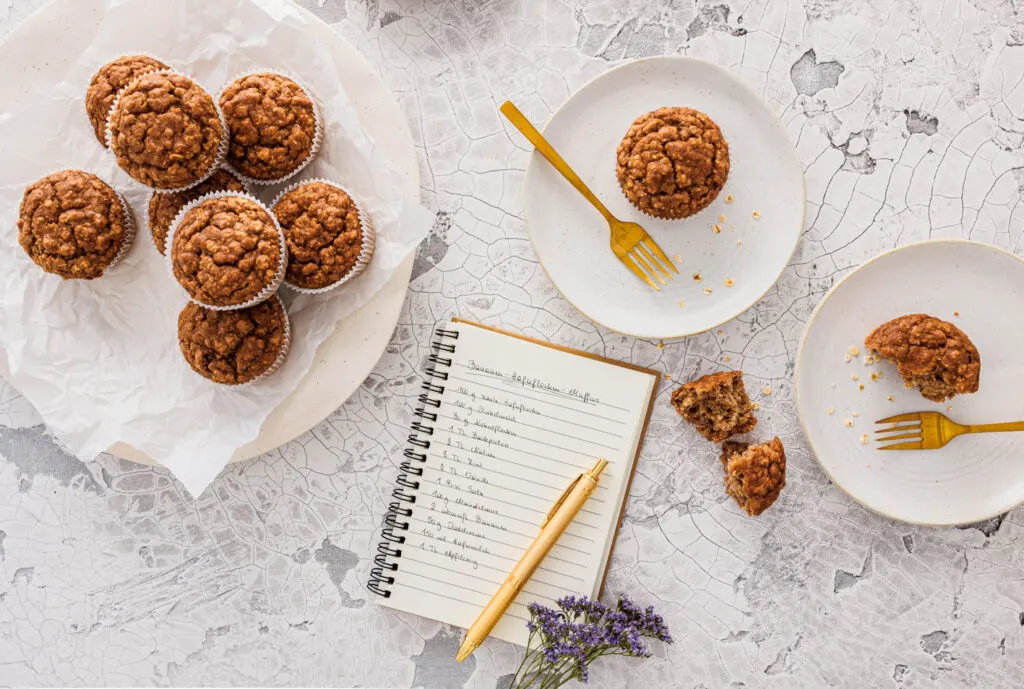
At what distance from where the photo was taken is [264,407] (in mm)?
2066

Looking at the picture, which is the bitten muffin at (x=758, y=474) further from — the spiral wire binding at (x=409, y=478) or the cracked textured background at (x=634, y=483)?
the spiral wire binding at (x=409, y=478)

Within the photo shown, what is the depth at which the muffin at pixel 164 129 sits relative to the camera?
172 centimetres

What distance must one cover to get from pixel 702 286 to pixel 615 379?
38 centimetres

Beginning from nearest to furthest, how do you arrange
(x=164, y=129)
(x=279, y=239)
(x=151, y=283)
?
(x=164, y=129), (x=279, y=239), (x=151, y=283)

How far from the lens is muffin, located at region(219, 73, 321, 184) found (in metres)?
1.86

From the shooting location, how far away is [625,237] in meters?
2.06

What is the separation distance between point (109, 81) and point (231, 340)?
0.75 m

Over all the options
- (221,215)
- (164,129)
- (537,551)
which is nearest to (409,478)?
(537,551)

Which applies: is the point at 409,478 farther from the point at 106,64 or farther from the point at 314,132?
the point at 106,64

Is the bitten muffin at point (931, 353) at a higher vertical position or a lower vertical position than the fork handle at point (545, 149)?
lower

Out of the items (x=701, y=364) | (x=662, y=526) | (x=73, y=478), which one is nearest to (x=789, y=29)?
(x=701, y=364)

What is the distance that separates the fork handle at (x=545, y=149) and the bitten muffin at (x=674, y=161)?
123 mm

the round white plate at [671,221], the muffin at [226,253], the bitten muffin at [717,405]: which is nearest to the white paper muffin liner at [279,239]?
the muffin at [226,253]

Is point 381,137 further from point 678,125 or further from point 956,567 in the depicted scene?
point 956,567
